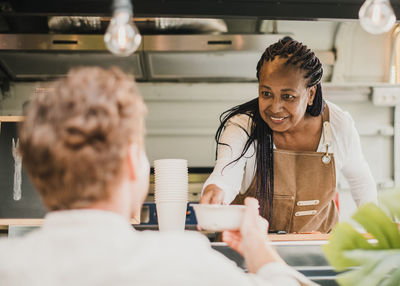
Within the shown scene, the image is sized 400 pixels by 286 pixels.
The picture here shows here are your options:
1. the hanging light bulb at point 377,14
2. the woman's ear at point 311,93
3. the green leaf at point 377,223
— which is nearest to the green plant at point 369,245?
the green leaf at point 377,223

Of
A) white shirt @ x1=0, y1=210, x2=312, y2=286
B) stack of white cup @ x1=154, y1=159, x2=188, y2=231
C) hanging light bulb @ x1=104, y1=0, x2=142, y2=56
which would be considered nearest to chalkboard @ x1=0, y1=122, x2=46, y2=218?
stack of white cup @ x1=154, y1=159, x2=188, y2=231

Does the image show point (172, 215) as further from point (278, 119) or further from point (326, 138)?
point (326, 138)

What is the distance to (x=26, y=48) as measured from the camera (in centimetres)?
369

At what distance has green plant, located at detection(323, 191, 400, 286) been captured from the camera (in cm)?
101

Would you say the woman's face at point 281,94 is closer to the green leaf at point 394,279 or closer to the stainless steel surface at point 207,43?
the green leaf at point 394,279

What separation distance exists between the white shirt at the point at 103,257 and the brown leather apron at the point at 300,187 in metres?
1.60

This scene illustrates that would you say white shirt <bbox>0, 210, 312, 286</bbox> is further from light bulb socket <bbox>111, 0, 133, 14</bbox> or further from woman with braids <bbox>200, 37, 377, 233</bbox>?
woman with braids <bbox>200, 37, 377, 233</bbox>

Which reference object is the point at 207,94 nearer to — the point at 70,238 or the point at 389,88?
the point at 389,88

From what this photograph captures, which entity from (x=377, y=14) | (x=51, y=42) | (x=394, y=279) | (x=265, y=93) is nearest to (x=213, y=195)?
(x=265, y=93)

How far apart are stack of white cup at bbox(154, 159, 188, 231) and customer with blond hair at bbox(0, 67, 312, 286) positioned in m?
0.94

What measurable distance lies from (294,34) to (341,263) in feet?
10.9

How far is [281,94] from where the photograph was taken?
228 centimetres

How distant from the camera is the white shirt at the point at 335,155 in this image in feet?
7.54

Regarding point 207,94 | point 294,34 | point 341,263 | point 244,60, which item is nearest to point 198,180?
point 207,94
